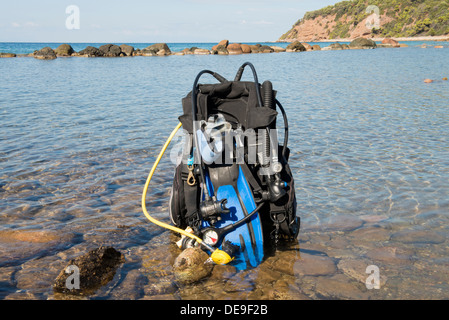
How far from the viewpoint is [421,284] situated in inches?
153

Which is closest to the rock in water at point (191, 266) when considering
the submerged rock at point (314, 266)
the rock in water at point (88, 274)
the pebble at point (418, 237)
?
the rock in water at point (88, 274)

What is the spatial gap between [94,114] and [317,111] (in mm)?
7572

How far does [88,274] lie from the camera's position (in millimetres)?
3781

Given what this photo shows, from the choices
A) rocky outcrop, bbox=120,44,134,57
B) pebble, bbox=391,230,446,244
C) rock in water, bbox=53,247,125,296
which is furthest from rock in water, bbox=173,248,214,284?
rocky outcrop, bbox=120,44,134,57

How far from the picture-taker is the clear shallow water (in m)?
3.96

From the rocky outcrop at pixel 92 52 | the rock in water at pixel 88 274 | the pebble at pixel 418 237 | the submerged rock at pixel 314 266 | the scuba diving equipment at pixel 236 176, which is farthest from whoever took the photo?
the rocky outcrop at pixel 92 52

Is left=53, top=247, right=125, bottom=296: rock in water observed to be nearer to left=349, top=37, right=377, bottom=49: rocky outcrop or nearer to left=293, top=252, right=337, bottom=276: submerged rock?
left=293, top=252, right=337, bottom=276: submerged rock

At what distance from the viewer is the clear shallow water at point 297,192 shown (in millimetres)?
3961

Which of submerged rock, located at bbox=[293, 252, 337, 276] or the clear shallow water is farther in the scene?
submerged rock, located at bbox=[293, 252, 337, 276]

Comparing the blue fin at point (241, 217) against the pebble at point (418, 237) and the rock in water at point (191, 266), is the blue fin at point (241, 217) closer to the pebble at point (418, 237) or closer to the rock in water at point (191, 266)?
the rock in water at point (191, 266)

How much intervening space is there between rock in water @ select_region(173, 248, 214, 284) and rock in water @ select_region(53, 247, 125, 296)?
2.25 ft

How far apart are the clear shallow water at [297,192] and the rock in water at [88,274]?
118 mm
